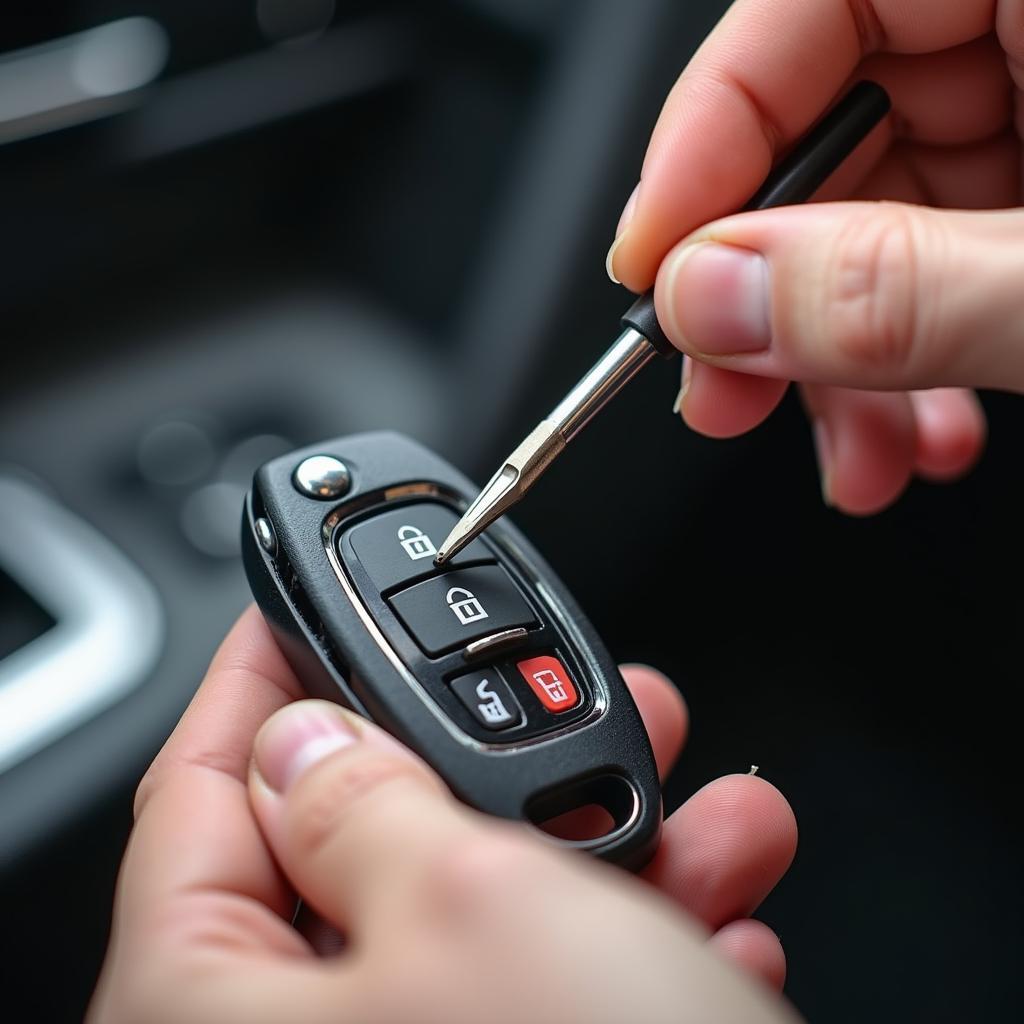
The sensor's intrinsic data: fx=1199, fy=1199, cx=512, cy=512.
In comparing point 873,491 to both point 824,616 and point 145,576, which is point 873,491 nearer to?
point 824,616

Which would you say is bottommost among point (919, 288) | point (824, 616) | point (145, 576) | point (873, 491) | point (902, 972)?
point (902, 972)

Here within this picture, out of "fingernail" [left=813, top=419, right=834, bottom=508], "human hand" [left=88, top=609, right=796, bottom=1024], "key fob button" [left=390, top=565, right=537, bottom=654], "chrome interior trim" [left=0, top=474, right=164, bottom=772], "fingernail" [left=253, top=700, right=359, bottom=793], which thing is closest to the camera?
"human hand" [left=88, top=609, right=796, bottom=1024]

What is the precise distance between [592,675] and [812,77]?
0.51 metres

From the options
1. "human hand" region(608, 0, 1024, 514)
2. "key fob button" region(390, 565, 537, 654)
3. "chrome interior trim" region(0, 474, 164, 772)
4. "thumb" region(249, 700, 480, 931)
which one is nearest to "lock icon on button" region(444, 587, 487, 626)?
"key fob button" region(390, 565, 537, 654)

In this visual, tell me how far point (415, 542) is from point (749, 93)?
434mm

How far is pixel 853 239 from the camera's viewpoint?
0.68m

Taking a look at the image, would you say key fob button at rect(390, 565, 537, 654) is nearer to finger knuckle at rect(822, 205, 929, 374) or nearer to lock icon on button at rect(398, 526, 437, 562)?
lock icon on button at rect(398, 526, 437, 562)

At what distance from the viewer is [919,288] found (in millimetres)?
662

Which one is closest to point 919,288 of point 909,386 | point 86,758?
point 909,386

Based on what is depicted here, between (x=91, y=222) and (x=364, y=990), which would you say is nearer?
(x=364, y=990)

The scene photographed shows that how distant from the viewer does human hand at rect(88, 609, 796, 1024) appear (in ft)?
1.56

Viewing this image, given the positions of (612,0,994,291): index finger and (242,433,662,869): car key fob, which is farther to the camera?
(612,0,994,291): index finger

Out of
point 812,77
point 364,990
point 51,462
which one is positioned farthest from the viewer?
point 51,462

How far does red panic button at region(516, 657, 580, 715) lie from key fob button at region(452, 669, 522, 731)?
0.06 feet
